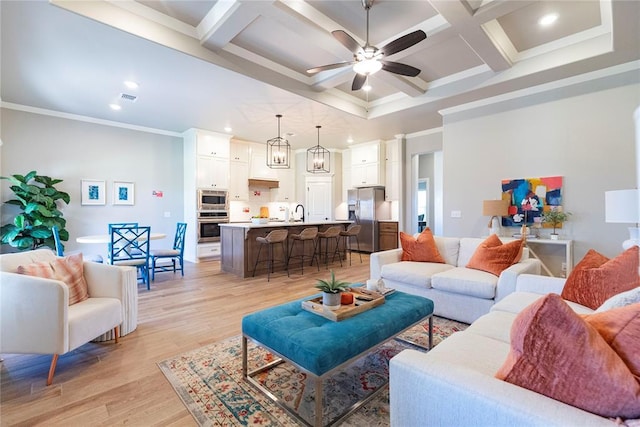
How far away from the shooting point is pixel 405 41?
2738mm

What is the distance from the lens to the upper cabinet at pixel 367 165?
25.2ft

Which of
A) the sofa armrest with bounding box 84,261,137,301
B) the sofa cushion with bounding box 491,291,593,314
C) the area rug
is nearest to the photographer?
the area rug

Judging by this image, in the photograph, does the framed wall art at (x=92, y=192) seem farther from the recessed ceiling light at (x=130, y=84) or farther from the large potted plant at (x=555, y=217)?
the large potted plant at (x=555, y=217)

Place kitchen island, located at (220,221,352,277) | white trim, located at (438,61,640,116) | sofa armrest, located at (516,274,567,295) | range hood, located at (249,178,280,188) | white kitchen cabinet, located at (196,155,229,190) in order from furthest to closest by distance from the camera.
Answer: range hood, located at (249,178,280,188), white kitchen cabinet, located at (196,155,229,190), kitchen island, located at (220,221,352,277), white trim, located at (438,61,640,116), sofa armrest, located at (516,274,567,295)

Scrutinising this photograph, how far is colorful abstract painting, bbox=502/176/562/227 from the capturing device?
4.34 meters

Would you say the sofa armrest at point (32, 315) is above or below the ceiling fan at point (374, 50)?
below

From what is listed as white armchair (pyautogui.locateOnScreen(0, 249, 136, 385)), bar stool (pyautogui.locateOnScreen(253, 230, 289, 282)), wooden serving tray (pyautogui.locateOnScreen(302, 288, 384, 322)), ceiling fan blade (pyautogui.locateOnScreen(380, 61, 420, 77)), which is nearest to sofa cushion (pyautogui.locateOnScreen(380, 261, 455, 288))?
wooden serving tray (pyautogui.locateOnScreen(302, 288, 384, 322))

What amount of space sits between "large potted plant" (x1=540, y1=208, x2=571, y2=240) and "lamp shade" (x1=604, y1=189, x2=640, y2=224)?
8.54 ft

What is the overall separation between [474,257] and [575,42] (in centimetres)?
304

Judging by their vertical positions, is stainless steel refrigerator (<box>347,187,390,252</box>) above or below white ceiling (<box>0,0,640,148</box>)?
below

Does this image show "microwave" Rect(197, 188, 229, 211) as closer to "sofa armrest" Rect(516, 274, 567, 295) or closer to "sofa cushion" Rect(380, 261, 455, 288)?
"sofa cushion" Rect(380, 261, 455, 288)

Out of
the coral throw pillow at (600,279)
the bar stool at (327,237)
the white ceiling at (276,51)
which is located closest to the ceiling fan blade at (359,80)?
the white ceiling at (276,51)

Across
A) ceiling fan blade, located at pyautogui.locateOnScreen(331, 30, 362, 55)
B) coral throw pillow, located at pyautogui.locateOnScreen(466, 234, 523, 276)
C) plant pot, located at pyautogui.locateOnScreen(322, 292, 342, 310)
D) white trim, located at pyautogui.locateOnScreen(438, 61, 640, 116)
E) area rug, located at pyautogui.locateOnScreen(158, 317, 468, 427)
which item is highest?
white trim, located at pyautogui.locateOnScreen(438, 61, 640, 116)

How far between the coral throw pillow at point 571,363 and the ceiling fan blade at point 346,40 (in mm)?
2685
